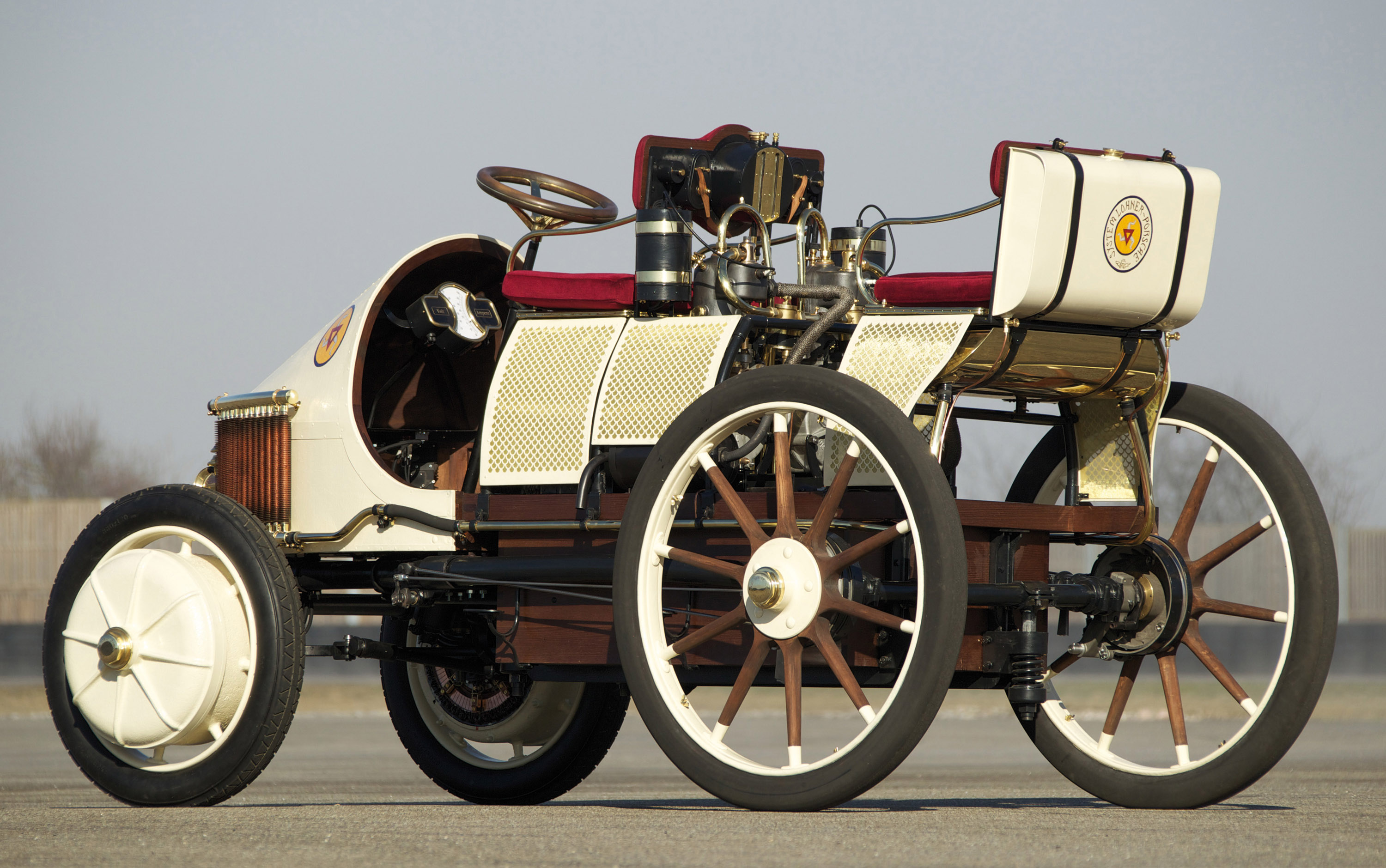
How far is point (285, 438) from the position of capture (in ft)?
26.8

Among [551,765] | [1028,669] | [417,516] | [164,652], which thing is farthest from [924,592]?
[551,765]

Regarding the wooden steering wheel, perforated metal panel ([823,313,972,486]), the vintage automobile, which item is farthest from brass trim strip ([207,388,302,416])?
perforated metal panel ([823,313,972,486])

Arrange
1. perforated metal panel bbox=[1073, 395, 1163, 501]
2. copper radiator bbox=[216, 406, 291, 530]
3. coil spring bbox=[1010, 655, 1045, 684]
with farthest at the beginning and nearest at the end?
copper radiator bbox=[216, 406, 291, 530], perforated metal panel bbox=[1073, 395, 1163, 501], coil spring bbox=[1010, 655, 1045, 684]

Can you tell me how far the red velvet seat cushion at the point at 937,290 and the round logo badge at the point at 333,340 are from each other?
106 inches

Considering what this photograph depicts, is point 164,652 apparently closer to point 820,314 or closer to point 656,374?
point 656,374

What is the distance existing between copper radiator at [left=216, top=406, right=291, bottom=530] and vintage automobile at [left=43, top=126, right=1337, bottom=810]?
0.06 ft

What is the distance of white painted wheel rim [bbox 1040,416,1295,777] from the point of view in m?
6.96

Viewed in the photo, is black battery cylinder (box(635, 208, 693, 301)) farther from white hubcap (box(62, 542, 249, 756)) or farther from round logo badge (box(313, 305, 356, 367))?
white hubcap (box(62, 542, 249, 756))

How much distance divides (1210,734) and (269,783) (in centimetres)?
1183

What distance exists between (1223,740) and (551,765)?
11.1 feet

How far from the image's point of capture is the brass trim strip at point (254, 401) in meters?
8.20

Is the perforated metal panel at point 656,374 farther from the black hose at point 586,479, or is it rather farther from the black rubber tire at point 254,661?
the black rubber tire at point 254,661

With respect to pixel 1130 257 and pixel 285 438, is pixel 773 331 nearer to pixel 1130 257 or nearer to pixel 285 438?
pixel 1130 257

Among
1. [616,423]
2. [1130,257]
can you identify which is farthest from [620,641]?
[1130,257]
